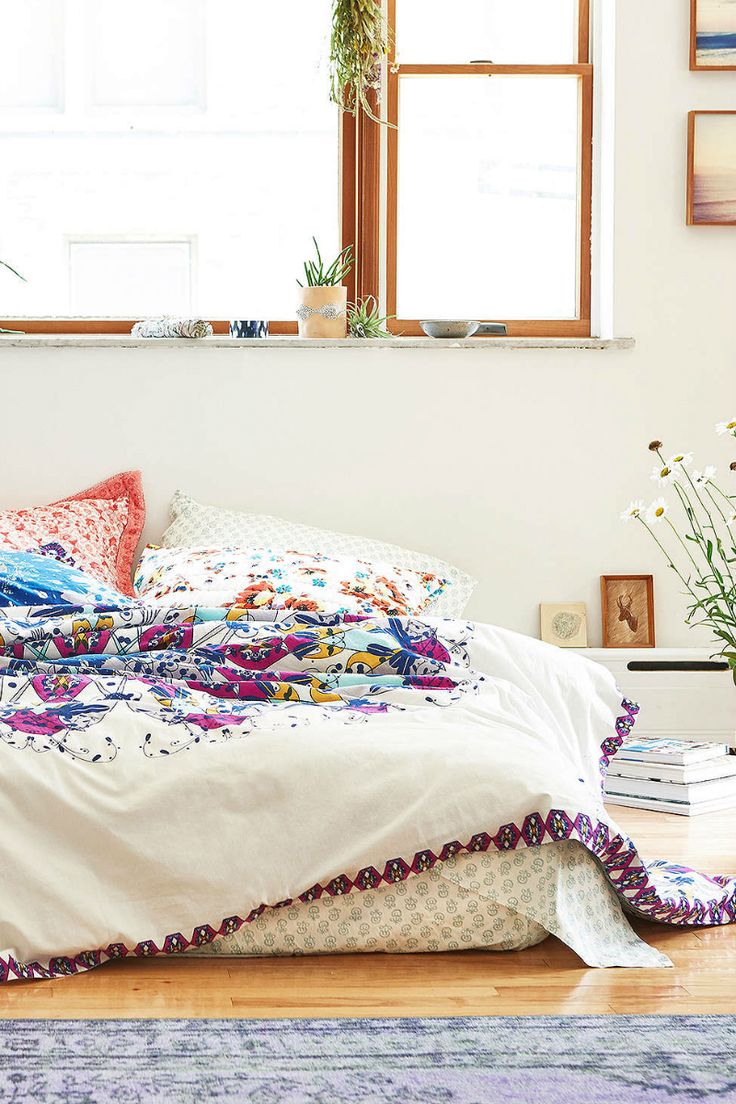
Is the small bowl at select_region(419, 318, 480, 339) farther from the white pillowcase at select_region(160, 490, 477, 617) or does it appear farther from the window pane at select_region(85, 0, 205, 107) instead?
the window pane at select_region(85, 0, 205, 107)

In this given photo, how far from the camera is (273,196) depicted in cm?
433

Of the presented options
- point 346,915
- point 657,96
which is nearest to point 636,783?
point 346,915

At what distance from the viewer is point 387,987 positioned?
6.27 ft

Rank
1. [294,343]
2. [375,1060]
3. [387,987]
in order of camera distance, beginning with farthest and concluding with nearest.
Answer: [294,343], [387,987], [375,1060]

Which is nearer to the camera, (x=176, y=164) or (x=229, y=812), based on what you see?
(x=229, y=812)

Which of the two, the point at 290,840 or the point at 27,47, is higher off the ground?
the point at 27,47

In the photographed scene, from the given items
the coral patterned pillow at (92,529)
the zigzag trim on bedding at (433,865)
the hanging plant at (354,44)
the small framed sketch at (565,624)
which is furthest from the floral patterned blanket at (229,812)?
the hanging plant at (354,44)

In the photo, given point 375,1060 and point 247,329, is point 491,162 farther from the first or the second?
point 375,1060

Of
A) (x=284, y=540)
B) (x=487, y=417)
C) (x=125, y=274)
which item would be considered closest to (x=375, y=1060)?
(x=284, y=540)

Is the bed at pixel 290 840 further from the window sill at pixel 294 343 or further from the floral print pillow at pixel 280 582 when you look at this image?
the window sill at pixel 294 343

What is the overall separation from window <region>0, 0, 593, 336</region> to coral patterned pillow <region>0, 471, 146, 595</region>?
65 centimetres

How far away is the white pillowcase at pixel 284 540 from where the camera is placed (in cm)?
381

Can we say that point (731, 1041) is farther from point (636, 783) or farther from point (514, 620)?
point (514, 620)

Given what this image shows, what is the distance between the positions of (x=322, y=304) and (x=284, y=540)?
783 millimetres
